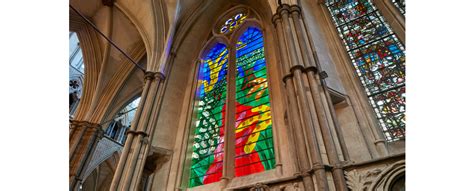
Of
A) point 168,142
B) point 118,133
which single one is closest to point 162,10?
point 168,142

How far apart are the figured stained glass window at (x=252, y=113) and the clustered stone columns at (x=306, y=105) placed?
127 centimetres

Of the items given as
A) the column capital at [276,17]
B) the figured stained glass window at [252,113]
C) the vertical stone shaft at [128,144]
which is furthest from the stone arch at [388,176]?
the vertical stone shaft at [128,144]

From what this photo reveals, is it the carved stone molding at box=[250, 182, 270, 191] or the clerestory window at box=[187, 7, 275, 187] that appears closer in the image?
the carved stone molding at box=[250, 182, 270, 191]

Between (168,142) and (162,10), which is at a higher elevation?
(162,10)

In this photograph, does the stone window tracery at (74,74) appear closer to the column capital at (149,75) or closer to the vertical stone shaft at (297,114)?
the column capital at (149,75)

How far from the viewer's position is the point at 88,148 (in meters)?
9.83

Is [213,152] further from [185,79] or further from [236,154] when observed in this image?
[185,79]

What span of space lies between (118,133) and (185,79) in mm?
8838

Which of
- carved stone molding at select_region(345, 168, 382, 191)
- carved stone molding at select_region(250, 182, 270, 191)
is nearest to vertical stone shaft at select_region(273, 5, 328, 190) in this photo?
carved stone molding at select_region(345, 168, 382, 191)

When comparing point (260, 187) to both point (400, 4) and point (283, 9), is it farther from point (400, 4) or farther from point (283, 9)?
point (400, 4)

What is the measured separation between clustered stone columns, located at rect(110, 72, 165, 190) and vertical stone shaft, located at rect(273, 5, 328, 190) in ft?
10.9

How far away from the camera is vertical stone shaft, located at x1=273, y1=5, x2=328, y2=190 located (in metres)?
3.84

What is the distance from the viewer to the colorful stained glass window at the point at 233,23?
956 centimetres

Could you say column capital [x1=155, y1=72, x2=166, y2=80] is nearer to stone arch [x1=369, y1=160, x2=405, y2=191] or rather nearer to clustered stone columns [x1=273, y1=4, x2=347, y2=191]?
clustered stone columns [x1=273, y1=4, x2=347, y2=191]
